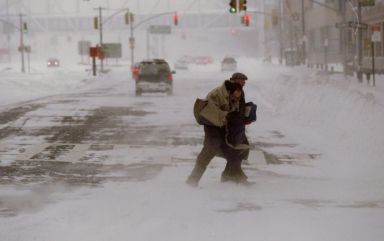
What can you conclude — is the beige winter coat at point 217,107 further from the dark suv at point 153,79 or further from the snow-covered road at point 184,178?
the dark suv at point 153,79

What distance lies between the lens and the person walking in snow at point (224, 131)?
936 cm

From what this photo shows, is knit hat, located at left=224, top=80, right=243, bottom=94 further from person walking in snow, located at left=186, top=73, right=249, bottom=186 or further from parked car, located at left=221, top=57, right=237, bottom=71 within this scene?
parked car, located at left=221, top=57, right=237, bottom=71

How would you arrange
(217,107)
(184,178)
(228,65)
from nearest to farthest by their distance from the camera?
1. (217,107)
2. (184,178)
3. (228,65)

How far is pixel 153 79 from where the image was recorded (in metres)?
35.3

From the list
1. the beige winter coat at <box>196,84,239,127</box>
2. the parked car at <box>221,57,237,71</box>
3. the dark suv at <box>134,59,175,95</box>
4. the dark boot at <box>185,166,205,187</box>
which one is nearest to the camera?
the beige winter coat at <box>196,84,239,127</box>

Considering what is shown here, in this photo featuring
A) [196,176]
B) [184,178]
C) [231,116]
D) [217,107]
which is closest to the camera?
[217,107]

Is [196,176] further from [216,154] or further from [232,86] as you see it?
[232,86]

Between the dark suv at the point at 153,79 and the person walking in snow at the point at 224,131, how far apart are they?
25143mm

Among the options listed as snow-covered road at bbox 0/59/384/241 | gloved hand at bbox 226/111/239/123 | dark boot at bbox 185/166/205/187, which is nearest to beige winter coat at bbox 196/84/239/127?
gloved hand at bbox 226/111/239/123

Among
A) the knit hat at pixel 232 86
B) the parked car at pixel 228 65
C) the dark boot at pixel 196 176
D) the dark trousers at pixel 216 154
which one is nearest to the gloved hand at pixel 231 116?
the dark trousers at pixel 216 154

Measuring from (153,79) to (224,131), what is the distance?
84.4ft

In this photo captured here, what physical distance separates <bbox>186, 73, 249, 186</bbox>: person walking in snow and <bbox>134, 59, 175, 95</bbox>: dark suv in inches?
990

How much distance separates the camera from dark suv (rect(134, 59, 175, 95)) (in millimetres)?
35219

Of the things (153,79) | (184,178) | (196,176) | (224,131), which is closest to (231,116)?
(224,131)
